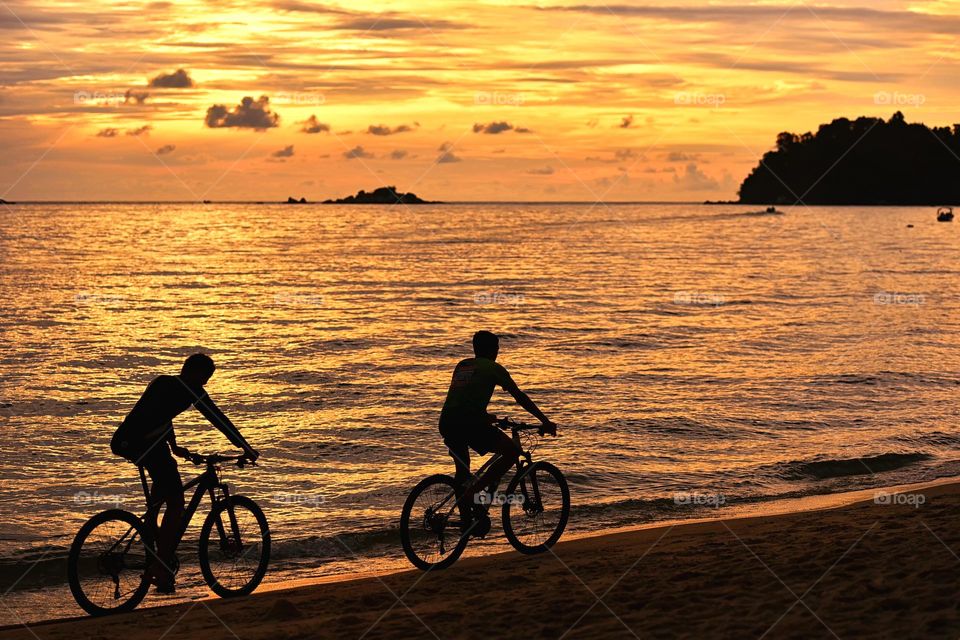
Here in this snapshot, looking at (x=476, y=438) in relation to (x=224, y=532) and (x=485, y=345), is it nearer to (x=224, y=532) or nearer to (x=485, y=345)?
(x=485, y=345)

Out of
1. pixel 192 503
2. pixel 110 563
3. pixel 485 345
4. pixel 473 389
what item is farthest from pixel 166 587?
pixel 485 345

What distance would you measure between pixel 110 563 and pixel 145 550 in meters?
0.31

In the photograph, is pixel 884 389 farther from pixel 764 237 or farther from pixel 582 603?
pixel 764 237

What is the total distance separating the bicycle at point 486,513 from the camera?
1004cm

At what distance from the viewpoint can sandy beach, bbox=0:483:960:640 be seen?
25.3ft

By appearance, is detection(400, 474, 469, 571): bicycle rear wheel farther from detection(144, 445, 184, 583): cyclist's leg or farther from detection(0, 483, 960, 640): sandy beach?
detection(144, 445, 184, 583): cyclist's leg

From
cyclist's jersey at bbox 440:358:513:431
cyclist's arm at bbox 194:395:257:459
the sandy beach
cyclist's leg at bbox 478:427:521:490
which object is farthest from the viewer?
cyclist's leg at bbox 478:427:521:490

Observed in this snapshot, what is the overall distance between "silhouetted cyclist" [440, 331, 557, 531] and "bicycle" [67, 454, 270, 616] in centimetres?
197

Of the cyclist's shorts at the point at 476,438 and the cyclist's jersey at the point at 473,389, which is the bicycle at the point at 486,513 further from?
the cyclist's jersey at the point at 473,389

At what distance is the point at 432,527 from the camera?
10.2 metres

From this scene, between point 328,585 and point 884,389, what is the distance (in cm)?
1872

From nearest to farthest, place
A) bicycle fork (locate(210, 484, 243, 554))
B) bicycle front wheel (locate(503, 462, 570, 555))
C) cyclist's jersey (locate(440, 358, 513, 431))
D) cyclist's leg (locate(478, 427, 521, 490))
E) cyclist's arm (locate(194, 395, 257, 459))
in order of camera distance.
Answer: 1. cyclist's arm (locate(194, 395, 257, 459))
2. bicycle fork (locate(210, 484, 243, 554))
3. cyclist's jersey (locate(440, 358, 513, 431))
4. cyclist's leg (locate(478, 427, 521, 490))
5. bicycle front wheel (locate(503, 462, 570, 555))

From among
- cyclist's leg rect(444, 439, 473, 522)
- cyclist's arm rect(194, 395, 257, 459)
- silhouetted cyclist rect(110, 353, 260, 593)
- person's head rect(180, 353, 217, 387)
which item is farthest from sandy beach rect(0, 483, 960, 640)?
person's head rect(180, 353, 217, 387)

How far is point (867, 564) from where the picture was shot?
9172mm
